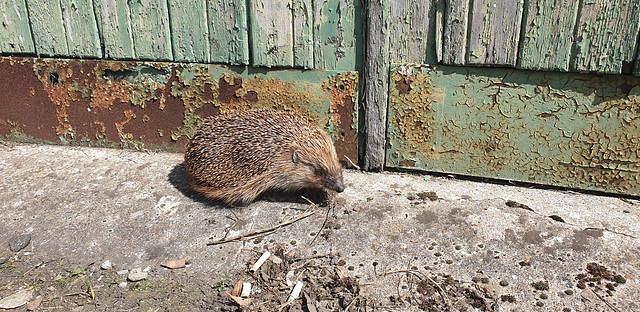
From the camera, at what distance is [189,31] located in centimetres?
381

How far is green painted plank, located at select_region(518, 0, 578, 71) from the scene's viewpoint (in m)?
3.02

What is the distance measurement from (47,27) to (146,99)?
1.11 meters

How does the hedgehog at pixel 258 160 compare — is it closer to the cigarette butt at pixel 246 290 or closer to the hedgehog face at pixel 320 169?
the hedgehog face at pixel 320 169

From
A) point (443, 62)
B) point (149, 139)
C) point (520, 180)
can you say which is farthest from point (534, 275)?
point (149, 139)

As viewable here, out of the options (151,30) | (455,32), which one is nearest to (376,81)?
(455,32)

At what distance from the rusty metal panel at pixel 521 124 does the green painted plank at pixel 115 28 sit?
7.93 ft

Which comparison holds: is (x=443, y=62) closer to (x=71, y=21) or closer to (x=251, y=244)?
(x=251, y=244)

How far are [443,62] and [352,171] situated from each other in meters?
1.24

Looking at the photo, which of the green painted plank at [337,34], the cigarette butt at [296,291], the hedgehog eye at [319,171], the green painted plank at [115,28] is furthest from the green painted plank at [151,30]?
the cigarette butt at [296,291]

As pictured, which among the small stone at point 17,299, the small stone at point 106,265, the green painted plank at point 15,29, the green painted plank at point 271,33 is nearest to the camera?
the small stone at point 17,299

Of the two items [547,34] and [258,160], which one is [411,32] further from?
[258,160]

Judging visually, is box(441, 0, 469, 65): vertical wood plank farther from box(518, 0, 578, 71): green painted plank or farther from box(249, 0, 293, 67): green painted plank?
box(249, 0, 293, 67): green painted plank

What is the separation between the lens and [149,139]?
4348 mm

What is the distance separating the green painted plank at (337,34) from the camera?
344 centimetres
